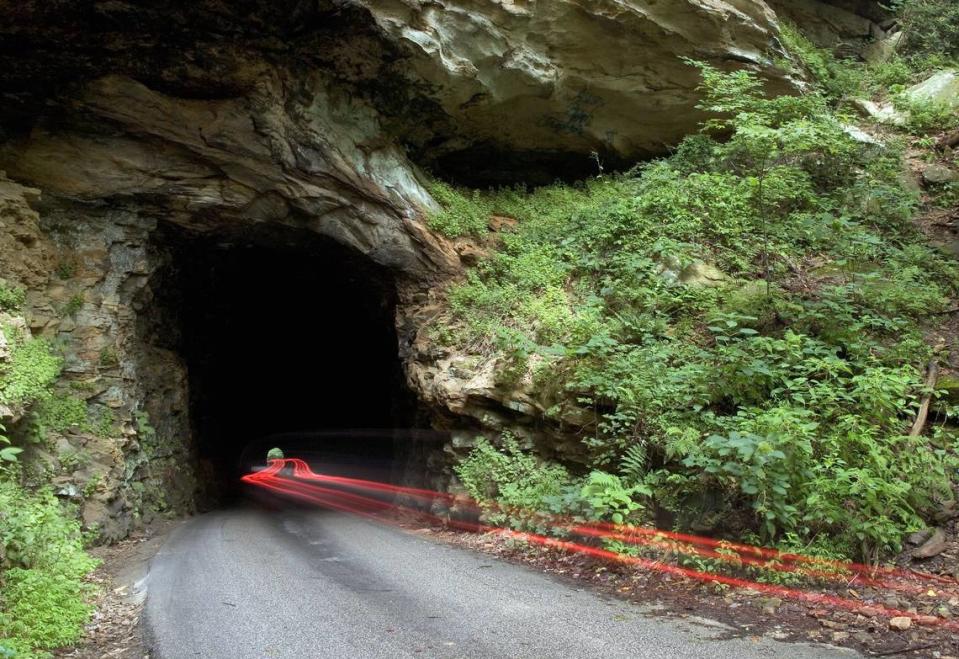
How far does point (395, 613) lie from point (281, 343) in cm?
1539

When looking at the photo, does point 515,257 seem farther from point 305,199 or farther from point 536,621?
point 536,621

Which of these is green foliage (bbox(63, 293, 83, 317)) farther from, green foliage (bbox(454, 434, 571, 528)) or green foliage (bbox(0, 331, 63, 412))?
green foliage (bbox(454, 434, 571, 528))

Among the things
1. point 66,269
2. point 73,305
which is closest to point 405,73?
point 66,269

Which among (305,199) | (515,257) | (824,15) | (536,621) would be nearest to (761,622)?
(536,621)

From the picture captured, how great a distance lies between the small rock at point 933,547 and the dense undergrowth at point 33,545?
634 cm

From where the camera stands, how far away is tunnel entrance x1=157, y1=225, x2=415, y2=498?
12.2 m

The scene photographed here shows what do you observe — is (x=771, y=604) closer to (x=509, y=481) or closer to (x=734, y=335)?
(x=734, y=335)

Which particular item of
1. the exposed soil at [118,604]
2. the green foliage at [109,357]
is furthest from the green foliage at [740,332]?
the green foliage at [109,357]

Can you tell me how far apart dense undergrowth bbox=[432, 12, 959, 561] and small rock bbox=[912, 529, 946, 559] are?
172 millimetres

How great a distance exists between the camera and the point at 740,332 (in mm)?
6473

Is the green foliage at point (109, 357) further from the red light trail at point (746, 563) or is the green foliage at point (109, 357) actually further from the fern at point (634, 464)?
the fern at point (634, 464)

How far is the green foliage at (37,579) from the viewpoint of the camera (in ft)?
14.2

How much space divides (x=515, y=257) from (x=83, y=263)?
709 centimetres

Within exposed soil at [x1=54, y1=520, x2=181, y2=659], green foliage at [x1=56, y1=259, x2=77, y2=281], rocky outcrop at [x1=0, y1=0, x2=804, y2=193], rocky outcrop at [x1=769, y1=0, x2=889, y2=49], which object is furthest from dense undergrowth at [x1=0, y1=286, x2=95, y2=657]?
rocky outcrop at [x1=769, y1=0, x2=889, y2=49]
